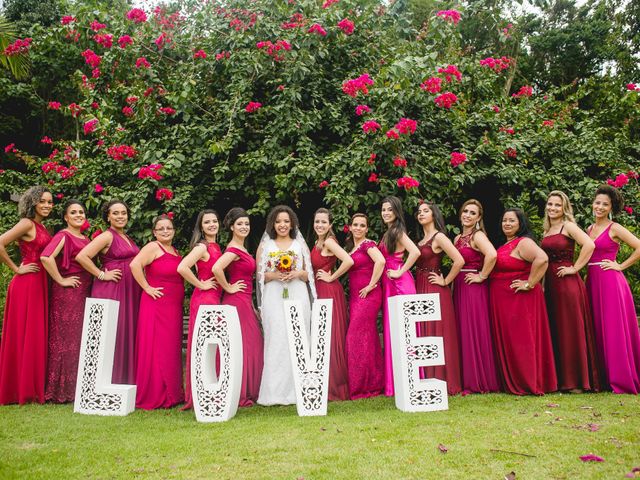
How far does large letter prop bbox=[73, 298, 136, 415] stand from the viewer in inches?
249

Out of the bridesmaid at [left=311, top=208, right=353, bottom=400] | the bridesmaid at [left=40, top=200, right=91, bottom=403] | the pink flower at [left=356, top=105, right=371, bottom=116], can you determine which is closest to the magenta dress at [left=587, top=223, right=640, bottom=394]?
the bridesmaid at [left=311, top=208, right=353, bottom=400]

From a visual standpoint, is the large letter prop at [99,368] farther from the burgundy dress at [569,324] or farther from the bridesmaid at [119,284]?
the burgundy dress at [569,324]

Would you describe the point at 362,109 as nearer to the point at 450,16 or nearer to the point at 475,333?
the point at 450,16

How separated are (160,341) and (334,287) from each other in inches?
85.3

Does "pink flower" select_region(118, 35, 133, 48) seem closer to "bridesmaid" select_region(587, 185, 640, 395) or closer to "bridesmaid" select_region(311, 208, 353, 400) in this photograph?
"bridesmaid" select_region(311, 208, 353, 400)

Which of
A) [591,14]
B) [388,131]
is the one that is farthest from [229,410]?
[591,14]

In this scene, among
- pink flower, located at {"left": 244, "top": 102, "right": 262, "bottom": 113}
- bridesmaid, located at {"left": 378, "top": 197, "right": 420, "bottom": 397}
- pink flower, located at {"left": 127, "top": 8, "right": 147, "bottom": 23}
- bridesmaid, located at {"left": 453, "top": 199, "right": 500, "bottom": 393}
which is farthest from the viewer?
pink flower, located at {"left": 127, "top": 8, "right": 147, "bottom": 23}

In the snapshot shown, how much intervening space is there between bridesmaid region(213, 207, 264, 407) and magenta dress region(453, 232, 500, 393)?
8.00ft

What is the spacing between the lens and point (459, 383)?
6996 millimetres

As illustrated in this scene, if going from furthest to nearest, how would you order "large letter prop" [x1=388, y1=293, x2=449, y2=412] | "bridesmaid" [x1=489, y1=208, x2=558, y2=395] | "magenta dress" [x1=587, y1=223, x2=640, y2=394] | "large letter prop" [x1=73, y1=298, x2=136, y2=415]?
"bridesmaid" [x1=489, y1=208, x2=558, y2=395] → "magenta dress" [x1=587, y1=223, x2=640, y2=394] → "large letter prop" [x1=73, y1=298, x2=136, y2=415] → "large letter prop" [x1=388, y1=293, x2=449, y2=412]

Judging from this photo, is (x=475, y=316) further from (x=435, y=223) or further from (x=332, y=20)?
(x=332, y=20)

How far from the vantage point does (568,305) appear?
6855 mm

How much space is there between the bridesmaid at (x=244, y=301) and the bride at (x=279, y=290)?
144 mm

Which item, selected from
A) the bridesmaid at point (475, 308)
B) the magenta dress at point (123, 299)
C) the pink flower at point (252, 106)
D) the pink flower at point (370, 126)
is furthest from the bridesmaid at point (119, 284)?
the bridesmaid at point (475, 308)
